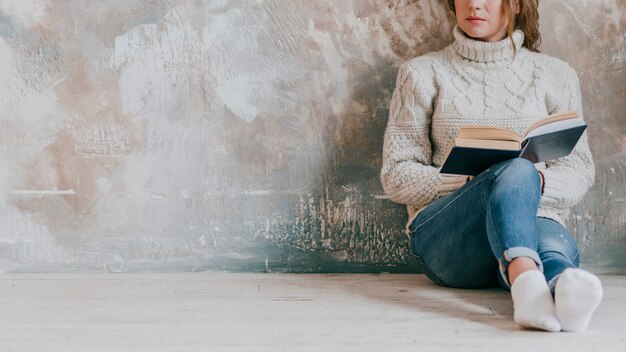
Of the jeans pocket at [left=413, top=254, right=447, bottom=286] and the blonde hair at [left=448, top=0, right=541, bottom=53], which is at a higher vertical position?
the blonde hair at [left=448, top=0, right=541, bottom=53]

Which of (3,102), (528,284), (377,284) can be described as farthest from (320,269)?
(3,102)

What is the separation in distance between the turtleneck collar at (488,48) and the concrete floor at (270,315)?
70 cm

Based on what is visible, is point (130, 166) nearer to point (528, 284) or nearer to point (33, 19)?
point (33, 19)

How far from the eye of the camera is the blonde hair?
7.20ft

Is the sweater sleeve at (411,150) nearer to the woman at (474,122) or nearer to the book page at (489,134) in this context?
the woman at (474,122)

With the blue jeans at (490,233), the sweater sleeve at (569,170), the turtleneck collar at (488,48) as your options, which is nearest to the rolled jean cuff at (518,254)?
the blue jeans at (490,233)

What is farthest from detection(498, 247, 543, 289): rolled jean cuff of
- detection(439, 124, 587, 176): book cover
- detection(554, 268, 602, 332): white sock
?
detection(439, 124, 587, 176): book cover

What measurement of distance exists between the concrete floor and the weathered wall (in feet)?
0.44

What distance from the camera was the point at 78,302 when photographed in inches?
80.0

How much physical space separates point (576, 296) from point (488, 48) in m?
0.92

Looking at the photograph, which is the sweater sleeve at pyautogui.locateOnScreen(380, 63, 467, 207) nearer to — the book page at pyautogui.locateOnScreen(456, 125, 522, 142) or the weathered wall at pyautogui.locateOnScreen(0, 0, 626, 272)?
the weathered wall at pyautogui.locateOnScreen(0, 0, 626, 272)

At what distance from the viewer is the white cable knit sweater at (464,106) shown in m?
2.14

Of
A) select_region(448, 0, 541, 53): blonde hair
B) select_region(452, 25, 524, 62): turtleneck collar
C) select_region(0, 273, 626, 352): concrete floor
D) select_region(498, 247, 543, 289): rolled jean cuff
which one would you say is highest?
select_region(448, 0, 541, 53): blonde hair

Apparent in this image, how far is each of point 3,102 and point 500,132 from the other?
5.48ft
